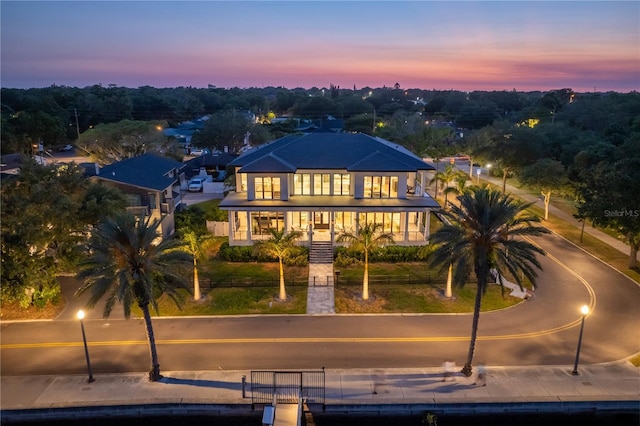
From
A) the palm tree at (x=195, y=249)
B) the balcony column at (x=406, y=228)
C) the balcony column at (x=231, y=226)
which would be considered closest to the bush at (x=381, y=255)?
the balcony column at (x=406, y=228)

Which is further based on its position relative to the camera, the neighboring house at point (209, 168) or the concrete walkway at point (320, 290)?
the neighboring house at point (209, 168)

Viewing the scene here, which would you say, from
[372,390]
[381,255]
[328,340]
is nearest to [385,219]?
[381,255]

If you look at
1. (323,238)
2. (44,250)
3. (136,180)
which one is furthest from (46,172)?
(323,238)

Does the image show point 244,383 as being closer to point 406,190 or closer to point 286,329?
point 286,329

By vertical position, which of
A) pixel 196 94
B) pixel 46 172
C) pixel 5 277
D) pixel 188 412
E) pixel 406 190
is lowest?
pixel 188 412

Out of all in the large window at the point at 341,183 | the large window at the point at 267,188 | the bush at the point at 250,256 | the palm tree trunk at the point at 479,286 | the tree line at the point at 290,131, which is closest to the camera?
the palm tree trunk at the point at 479,286

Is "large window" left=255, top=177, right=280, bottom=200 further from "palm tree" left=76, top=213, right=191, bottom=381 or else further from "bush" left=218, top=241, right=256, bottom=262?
"palm tree" left=76, top=213, right=191, bottom=381

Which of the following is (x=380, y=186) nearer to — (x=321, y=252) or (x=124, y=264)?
(x=321, y=252)

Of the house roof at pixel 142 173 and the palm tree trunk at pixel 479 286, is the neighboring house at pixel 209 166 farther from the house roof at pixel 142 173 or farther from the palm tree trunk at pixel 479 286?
the palm tree trunk at pixel 479 286
